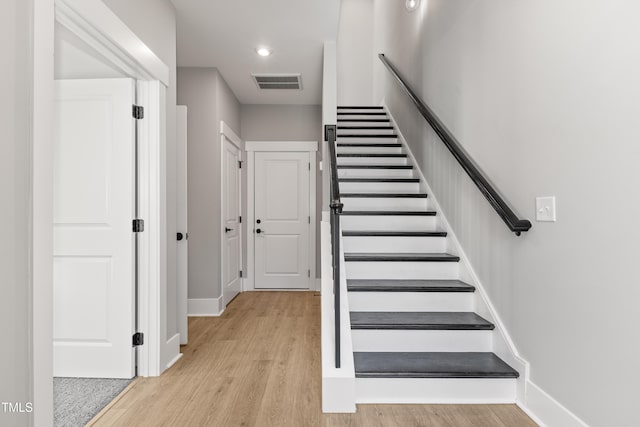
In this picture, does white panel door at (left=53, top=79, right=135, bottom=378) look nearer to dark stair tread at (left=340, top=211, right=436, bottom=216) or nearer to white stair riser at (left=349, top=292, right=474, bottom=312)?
white stair riser at (left=349, top=292, right=474, bottom=312)

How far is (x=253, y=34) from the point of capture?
339 cm

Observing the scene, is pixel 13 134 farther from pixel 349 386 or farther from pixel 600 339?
pixel 600 339

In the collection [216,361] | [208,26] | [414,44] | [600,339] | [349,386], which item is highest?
[414,44]

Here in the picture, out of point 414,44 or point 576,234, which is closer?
point 576,234

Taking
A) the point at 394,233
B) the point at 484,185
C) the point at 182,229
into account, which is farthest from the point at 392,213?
the point at 182,229

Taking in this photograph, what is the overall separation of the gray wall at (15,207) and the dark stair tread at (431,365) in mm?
1489

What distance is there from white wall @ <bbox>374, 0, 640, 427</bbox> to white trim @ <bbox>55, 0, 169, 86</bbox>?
2136mm

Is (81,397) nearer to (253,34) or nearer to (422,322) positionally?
(422,322)

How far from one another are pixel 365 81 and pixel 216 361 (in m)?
5.84

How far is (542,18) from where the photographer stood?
6.17 feet

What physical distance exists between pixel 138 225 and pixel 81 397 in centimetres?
105

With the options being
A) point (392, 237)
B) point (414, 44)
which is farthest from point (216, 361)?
point (414, 44)

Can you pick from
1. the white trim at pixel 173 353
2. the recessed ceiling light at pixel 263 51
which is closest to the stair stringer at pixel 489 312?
the recessed ceiling light at pixel 263 51

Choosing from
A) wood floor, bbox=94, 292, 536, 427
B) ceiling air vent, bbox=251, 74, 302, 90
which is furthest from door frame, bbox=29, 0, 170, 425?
ceiling air vent, bbox=251, 74, 302, 90
